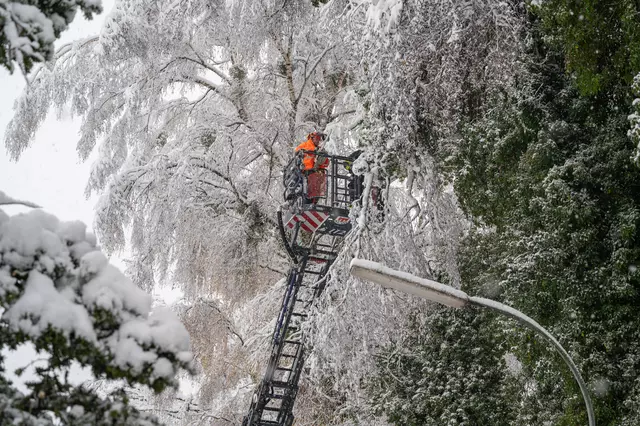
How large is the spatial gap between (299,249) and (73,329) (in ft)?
26.4

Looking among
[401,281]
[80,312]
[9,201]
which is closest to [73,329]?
[80,312]

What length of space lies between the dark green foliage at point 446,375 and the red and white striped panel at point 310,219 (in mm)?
2690

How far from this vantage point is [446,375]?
42.7ft

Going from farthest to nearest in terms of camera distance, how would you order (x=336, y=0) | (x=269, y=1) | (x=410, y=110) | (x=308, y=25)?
(x=308, y=25), (x=269, y=1), (x=336, y=0), (x=410, y=110)

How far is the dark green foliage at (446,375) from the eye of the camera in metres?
12.5

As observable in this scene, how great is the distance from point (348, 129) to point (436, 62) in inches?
114

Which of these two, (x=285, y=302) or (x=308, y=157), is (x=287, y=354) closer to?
(x=285, y=302)

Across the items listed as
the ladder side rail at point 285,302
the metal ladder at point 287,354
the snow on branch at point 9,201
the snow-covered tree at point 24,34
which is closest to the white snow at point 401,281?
the snow on branch at point 9,201

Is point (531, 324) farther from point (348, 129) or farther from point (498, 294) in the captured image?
point (348, 129)

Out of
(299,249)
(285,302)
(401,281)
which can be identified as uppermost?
(299,249)

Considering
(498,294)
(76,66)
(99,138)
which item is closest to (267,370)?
(498,294)

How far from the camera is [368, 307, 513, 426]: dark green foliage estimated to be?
12484 mm

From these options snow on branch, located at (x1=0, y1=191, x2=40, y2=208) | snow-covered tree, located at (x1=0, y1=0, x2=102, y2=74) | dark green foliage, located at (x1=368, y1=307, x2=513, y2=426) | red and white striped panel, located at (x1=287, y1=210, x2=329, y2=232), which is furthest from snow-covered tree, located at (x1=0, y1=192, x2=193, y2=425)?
dark green foliage, located at (x1=368, y1=307, x2=513, y2=426)

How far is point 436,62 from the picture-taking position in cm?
1058
